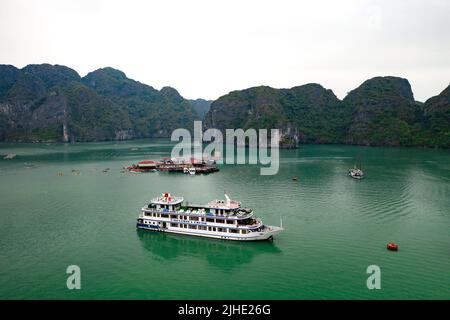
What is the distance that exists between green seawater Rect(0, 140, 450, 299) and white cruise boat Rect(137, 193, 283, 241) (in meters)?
1.33

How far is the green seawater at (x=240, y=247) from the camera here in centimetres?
3694

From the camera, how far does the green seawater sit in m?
36.9

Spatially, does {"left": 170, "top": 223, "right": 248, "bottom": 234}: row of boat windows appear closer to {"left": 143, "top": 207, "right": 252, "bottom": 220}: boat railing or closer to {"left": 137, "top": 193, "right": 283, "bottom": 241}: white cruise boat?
{"left": 137, "top": 193, "right": 283, "bottom": 241}: white cruise boat

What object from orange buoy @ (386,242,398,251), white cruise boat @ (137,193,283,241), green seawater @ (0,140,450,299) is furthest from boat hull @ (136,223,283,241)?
orange buoy @ (386,242,398,251)

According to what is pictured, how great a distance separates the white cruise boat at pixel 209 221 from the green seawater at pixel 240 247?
1.33 meters

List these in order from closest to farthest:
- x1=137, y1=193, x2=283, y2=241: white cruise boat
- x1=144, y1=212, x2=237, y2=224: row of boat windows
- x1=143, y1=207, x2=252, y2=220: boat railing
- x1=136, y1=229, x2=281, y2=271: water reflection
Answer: x1=136, y1=229, x2=281, y2=271: water reflection, x1=137, y1=193, x2=283, y2=241: white cruise boat, x1=143, y1=207, x2=252, y2=220: boat railing, x1=144, y1=212, x2=237, y2=224: row of boat windows

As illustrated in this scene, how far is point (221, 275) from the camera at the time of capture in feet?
132

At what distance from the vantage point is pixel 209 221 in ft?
170

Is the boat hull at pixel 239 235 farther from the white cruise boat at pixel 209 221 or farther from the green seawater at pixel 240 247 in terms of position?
the green seawater at pixel 240 247

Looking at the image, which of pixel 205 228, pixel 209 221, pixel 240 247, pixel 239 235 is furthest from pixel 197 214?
pixel 240 247

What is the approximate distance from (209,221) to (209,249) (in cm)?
481
